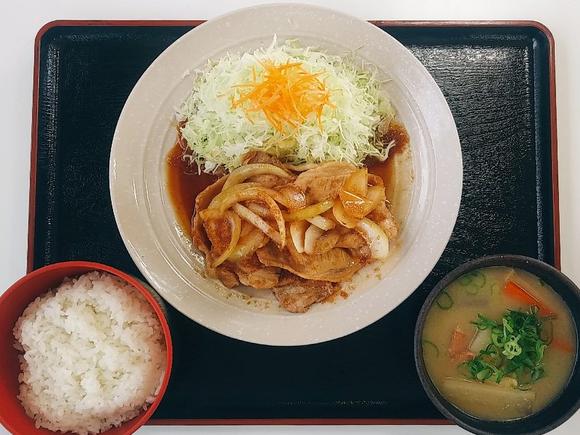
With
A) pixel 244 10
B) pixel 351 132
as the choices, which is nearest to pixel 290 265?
pixel 351 132

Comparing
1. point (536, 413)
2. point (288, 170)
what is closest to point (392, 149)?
point (288, 170)

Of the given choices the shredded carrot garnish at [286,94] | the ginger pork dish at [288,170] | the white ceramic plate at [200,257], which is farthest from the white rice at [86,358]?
the shredded carrot garnish at [286,94]

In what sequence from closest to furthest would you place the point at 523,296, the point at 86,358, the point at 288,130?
the point at 86,358
the point at 523,296
the point at 288,130

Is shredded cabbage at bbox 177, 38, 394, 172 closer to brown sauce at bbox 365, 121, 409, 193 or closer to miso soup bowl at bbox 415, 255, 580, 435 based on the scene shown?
brown sauce at bbox 365, 121, 409, 193

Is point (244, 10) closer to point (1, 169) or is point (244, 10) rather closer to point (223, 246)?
point (223, 246)

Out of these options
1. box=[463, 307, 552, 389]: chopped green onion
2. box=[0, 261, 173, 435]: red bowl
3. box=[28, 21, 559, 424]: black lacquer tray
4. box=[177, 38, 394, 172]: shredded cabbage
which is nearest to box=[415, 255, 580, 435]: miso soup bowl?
box=[463, 307, 552, 389]: chopped green onion

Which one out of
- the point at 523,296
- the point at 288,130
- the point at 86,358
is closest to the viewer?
the point at 86,358

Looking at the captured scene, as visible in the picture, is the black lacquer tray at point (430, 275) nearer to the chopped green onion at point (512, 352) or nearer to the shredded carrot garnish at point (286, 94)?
the chopped green onion at point (512, 352)

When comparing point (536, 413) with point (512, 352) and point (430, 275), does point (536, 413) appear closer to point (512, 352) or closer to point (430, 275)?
point (512, 352)
